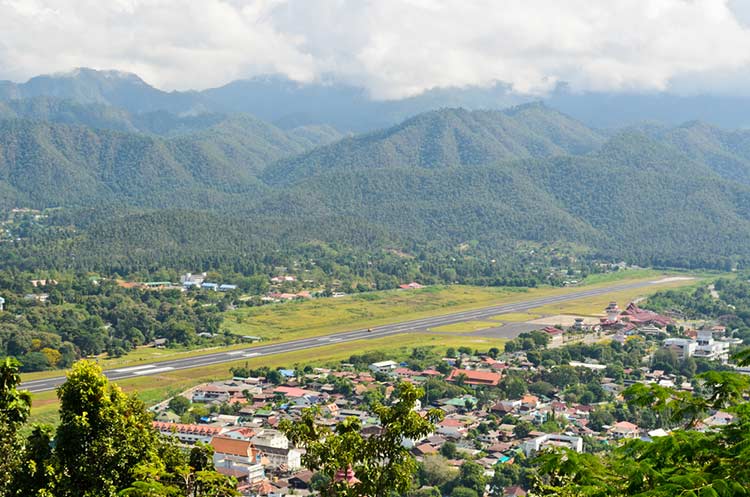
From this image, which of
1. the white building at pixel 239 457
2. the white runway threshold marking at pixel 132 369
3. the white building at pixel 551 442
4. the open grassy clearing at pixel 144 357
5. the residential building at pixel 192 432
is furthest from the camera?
the open grassy clearing at pixel 144 357

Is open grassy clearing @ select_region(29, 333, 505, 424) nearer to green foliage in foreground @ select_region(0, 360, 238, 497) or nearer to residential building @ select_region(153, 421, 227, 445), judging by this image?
residential building @ select_region(153, 421, 227, 445)

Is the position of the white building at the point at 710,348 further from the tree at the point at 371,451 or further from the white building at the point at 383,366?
the tree at the point at 371,451

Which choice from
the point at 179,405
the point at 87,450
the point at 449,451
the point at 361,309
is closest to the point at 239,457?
the point at 449,451

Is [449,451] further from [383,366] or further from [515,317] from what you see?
[515,317]

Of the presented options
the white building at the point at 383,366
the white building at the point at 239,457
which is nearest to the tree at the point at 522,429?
the white building at the point at 239,457

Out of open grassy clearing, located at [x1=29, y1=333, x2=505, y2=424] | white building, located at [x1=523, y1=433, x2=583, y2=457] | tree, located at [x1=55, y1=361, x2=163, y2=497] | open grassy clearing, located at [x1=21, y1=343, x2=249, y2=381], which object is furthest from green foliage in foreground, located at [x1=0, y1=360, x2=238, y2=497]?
open grassy clearing, located at [x1=21, y1=343, x2=249, y2=381]

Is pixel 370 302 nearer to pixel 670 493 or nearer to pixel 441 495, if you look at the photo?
pixel 441 495

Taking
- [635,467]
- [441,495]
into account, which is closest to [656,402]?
[635,467]
